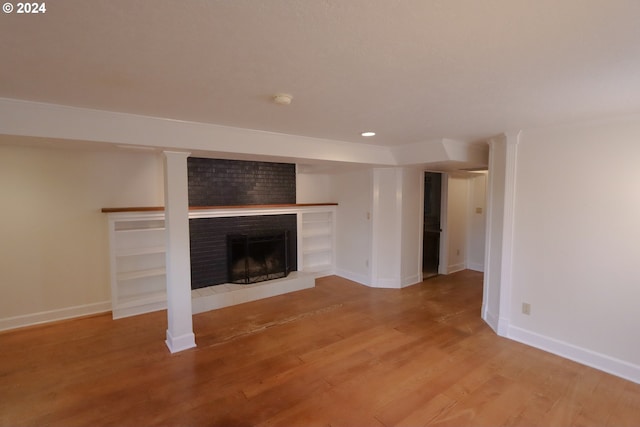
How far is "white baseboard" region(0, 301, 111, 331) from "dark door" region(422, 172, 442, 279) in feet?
16.6

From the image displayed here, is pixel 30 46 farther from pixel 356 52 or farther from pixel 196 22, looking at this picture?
pixel 356 52

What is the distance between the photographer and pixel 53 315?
3.47 m

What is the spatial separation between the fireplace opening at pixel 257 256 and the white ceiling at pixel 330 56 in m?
2.44

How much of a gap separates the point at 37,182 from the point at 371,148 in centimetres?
393

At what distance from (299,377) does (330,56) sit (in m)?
2.36

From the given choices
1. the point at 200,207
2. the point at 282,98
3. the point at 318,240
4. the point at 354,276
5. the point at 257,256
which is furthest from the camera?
the point at 318,240

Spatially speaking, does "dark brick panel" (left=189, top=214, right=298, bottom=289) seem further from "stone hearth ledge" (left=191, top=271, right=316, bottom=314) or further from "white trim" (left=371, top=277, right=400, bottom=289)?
"white trim" (left=371, top=277, right=400, bottom=289)

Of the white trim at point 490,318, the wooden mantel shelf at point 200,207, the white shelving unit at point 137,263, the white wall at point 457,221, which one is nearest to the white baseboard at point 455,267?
the white wall at point 457,221

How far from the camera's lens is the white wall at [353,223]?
4.93 m

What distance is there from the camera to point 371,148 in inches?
155

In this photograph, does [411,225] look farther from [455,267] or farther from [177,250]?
[177,250]

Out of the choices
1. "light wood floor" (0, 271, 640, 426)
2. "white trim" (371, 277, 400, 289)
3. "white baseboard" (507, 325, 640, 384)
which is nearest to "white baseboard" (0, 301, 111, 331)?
"light wood floor" (0, 271, 640, 426)

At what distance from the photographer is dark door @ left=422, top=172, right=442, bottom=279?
5652 mm

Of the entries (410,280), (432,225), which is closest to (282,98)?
(410,280)
